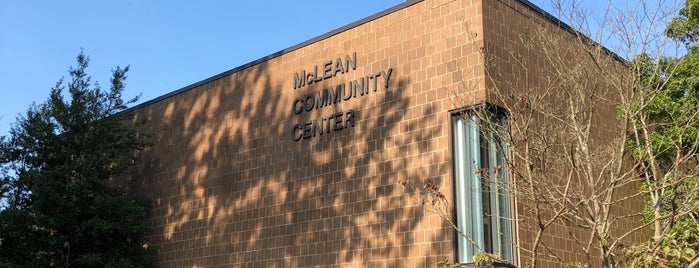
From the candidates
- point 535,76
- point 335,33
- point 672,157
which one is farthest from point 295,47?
point 672,157

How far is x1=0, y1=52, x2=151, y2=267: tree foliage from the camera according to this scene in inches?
722

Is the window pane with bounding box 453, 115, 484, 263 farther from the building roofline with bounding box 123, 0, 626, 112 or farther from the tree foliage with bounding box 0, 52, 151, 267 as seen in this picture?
the tree foliage with bounding box 0, 52, 151, 267

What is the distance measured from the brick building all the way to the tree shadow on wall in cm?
3

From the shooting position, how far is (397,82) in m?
15.0

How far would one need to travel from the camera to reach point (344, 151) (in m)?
15.6

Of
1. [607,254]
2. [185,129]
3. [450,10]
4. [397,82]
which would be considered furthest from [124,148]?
[607,254]

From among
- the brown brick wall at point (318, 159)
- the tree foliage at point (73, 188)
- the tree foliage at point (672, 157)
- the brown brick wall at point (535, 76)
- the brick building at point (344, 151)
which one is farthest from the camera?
the tree foliage at point (73, 188)

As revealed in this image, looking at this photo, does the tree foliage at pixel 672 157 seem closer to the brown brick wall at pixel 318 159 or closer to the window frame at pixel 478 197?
the window frame at pixel 478 197

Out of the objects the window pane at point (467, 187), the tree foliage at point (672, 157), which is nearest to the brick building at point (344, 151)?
the window pane at point (467, 187)

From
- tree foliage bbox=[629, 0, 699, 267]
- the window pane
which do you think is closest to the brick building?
the window pane

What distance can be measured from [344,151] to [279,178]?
6.73ft

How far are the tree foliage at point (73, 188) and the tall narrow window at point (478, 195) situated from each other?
8.97 meters

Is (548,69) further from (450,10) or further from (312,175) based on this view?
(312,175)

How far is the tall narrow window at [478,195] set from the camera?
13148 millimetres
